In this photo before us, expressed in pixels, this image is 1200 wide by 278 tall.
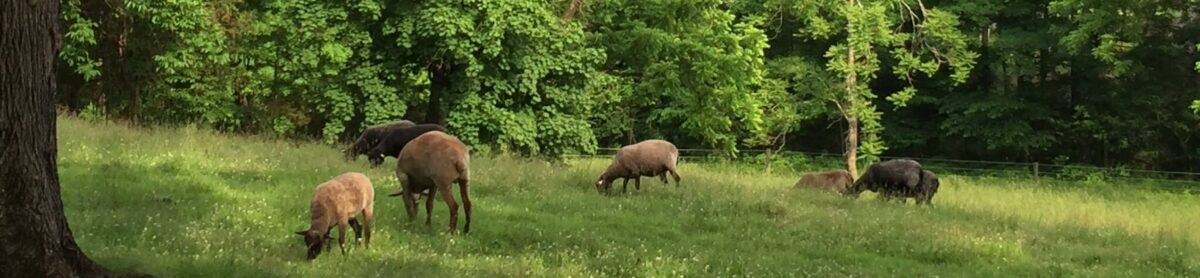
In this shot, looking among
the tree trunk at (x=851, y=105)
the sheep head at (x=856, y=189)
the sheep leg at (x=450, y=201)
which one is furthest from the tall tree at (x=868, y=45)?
the sheep leg at (x=450, y=201)

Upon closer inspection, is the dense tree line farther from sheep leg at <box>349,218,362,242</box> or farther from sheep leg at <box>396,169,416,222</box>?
sheep leg at <box>349,218,362,242</box>

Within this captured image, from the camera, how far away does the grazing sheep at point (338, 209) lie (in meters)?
8.53

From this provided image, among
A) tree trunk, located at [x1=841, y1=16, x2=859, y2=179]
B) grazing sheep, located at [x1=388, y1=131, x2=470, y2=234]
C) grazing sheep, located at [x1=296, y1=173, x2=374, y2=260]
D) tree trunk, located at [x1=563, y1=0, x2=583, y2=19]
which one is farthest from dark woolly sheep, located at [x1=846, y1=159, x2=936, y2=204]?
grazing sheep, located at [x1=296, y1=173, x2=374, y2=260]

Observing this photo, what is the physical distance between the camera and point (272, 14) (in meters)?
28.9

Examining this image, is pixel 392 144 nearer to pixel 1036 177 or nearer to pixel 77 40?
pixel 77 40

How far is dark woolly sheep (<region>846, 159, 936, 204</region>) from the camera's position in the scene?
2156 cm

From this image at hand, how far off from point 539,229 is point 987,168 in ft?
111

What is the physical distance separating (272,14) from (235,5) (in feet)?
12.7

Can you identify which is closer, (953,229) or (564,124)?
(953,229)

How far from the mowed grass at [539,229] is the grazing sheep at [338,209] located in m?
0.22

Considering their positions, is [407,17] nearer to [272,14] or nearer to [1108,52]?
[272,14]

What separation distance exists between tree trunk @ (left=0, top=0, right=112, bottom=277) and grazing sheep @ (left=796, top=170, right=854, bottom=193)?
18.8 meters

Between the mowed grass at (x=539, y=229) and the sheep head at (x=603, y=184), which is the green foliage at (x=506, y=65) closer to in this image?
the mowed grass at (x=539, y=229)

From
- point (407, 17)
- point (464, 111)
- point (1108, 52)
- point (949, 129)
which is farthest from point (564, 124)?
point (949, 129)
